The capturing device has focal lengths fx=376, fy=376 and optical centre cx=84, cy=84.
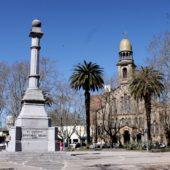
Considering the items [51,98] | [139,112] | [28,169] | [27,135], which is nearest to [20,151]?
[27,135]

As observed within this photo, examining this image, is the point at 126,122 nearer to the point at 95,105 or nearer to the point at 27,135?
the point at 95,105

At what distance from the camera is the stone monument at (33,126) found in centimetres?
→ 2689

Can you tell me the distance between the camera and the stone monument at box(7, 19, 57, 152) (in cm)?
2689

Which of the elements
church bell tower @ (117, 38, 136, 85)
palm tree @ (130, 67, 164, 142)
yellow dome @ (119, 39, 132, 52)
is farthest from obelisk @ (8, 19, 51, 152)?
yellow dome @ (119, 39, 132, 52)

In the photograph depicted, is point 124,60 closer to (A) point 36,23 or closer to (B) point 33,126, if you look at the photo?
(A) point 36,23

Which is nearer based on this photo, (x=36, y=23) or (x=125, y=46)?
(x=36, y=23)

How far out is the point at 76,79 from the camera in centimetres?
5512

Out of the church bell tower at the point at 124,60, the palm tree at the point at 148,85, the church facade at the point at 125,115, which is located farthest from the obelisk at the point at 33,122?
the church bell tower at the point at 124,60

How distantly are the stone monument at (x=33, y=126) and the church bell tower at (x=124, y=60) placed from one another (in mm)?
59035

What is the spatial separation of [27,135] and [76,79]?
2832 centimetres

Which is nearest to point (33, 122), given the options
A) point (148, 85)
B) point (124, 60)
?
point (148, 85)

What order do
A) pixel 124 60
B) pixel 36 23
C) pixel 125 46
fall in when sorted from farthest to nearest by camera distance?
pixel 125 46 → pixel 124 60 → pixel 36 23

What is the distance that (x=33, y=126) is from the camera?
91.2 feet

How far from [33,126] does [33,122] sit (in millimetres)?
299
